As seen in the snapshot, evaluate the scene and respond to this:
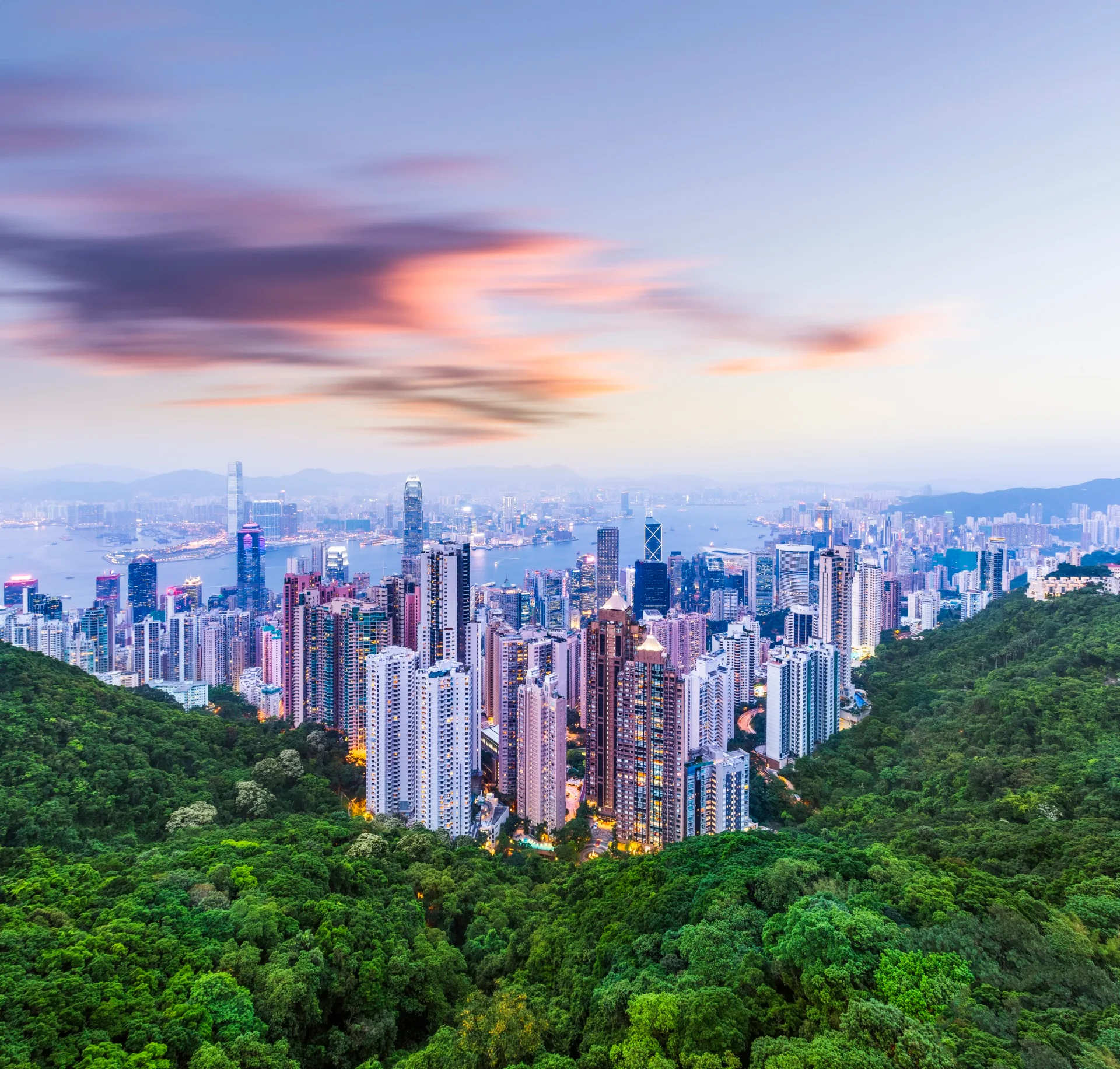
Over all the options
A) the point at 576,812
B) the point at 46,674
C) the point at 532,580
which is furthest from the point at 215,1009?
the point at 532,580

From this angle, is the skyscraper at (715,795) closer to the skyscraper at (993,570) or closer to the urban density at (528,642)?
the urban density at (528,642)

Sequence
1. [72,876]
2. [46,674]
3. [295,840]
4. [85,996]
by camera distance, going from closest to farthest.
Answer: [85,996], [72,876], [295,840], [46,674]

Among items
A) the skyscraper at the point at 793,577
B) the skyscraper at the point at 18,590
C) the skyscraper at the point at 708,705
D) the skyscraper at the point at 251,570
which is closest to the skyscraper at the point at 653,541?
the skyscraper at the point at 793,577

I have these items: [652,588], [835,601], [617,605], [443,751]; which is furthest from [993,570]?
[443,751]

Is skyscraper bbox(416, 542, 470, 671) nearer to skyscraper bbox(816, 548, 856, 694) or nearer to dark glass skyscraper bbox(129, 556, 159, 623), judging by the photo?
skyscraper bbox(816, 548, 856, 694)

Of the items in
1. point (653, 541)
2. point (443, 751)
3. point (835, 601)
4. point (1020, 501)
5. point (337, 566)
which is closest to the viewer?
point (443, 751)

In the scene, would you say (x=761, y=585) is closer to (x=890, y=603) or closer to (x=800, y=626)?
(x=890, y=603)

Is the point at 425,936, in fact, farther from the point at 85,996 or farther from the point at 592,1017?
the point at 85,996
